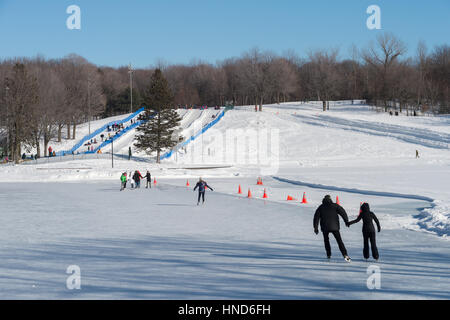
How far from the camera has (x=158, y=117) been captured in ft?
185

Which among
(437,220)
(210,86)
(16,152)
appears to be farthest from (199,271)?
(210,86)

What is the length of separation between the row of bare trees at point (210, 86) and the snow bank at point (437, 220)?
45.2 meters

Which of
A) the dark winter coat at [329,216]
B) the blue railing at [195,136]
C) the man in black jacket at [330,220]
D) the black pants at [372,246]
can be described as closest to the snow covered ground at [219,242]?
the black pants at [372,246]

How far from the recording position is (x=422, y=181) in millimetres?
29328

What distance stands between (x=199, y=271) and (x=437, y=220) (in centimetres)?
954

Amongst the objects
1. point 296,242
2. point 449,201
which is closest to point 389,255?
point 296,242

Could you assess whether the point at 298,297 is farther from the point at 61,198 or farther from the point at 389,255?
the point at 61,198

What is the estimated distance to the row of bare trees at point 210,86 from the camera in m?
58.7

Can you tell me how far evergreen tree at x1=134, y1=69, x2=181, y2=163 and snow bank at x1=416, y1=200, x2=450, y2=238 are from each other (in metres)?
40.6

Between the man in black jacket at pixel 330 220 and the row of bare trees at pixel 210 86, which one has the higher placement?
the row of bare trees at pixel 210 86

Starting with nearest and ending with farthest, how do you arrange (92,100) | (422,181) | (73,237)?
(73,237), (422,181), (92,100)

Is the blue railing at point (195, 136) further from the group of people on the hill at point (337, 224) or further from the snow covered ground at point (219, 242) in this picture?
the group of people on the hill at point (337, 224)

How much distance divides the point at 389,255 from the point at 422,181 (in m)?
19.9

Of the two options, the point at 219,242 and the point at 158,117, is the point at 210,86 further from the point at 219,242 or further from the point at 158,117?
the point at 219,242
